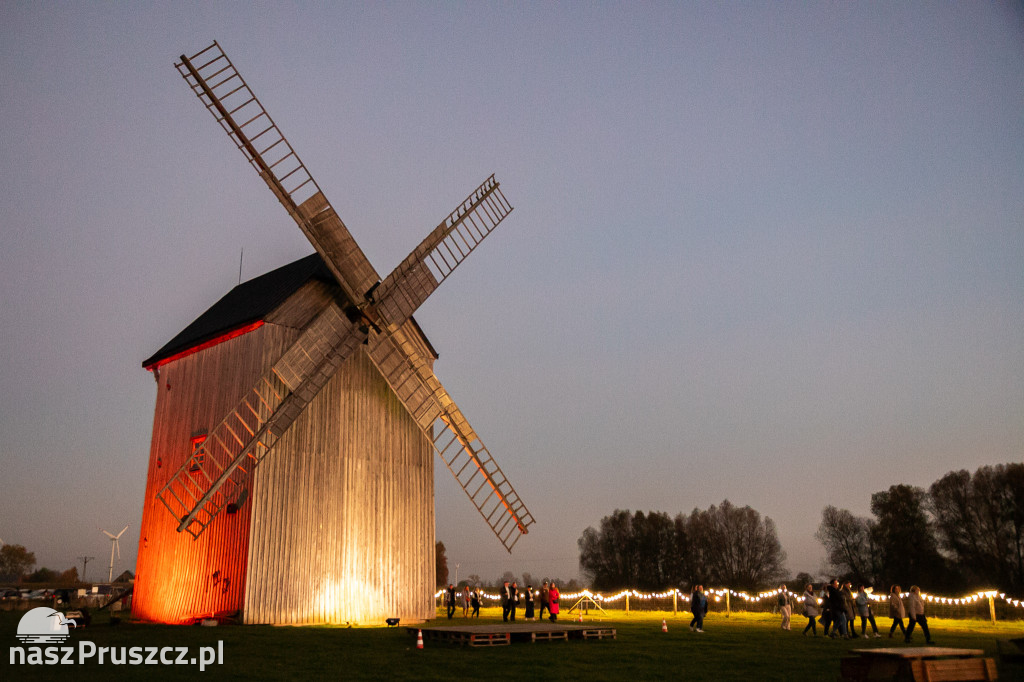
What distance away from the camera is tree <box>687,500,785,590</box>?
75.2 metres

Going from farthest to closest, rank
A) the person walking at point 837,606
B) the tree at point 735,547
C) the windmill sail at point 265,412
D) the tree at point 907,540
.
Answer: the tree at point 735,547 → the tree at point 907,540 → the windmill sail at point 265,412 → the person walking at point 837,606

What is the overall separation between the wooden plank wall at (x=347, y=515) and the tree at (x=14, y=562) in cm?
12092

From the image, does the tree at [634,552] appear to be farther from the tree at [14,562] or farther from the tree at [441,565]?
the tree at [14,562]

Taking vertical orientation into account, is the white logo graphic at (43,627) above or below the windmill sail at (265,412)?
below

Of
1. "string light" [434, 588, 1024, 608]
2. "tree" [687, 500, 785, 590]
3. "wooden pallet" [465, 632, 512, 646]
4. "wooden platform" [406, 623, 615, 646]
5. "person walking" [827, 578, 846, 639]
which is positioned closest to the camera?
"wooden pallet" [465, 632, 512, 646]

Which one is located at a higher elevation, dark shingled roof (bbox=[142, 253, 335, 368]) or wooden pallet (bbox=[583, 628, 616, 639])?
dark shingled roof (bbox=[142, 253, 335, 368])

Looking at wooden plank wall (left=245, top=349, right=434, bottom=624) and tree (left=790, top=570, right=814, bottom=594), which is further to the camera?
tree (left=790, top=570, right=814, bottom=594)

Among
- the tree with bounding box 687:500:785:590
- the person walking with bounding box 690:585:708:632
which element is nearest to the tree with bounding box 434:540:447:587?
the tree with bounding box 687:500:785:590

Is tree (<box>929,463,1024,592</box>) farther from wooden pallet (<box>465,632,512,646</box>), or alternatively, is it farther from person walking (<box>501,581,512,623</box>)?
wooden pallet (<box>465,632,512,646</box>)

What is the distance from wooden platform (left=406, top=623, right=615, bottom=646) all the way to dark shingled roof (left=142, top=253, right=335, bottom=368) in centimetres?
1122

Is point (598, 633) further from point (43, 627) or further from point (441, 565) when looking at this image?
point (441, 565)

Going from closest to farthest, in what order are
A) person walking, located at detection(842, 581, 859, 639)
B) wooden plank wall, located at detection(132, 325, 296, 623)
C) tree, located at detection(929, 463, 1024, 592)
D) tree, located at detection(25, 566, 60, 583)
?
person walking, located at detection(842, 581, 859, 639), wooden plank wall, located at detection(132, 325, 296, 623), tree, located at detection(929, 463, 1024, 592), tree, located at detection(25, 566, 60, 583)

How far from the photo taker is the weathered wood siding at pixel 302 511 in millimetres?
20812

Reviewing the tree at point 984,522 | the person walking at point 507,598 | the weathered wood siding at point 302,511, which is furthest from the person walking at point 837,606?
the tree at point 984,522
